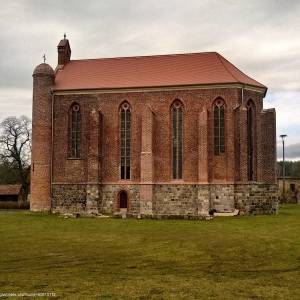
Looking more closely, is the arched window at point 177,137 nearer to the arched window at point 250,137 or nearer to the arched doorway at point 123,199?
the arched doorway at point 123,199

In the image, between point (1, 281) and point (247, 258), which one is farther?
point (247, 258)

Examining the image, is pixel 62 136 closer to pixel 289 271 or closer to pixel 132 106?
pixel 132 106

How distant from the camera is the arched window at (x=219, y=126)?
3725 cm

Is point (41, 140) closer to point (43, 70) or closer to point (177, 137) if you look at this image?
point (43, 70)

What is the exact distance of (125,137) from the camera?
127 ft

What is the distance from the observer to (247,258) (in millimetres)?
16750

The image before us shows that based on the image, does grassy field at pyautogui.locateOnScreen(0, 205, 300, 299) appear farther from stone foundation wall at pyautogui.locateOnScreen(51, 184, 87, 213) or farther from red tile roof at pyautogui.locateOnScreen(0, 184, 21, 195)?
red tile roof at pyautogui.locateOnScreen(0, 184, 21, 195)

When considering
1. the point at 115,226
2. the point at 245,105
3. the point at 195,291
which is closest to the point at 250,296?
the point at 195,291

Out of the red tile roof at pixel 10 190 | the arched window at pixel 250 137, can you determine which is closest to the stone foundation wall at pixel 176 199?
the arched window at pixel 250 137

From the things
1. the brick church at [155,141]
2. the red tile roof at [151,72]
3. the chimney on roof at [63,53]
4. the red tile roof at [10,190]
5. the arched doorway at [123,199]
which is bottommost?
the arched doorway at [123,199]

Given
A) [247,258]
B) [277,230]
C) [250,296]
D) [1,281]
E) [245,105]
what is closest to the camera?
[250,296]

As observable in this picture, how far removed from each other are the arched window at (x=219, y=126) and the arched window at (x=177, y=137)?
2.69 m

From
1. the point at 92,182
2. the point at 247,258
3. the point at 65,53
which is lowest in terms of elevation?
the point at 247,258

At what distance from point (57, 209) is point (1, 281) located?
2631 cm
